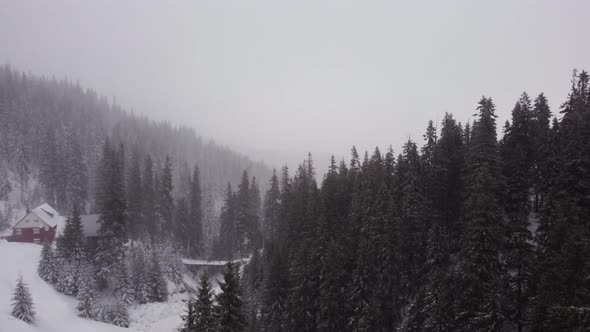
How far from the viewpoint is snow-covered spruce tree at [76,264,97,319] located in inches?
1677

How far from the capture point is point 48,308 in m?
41.0

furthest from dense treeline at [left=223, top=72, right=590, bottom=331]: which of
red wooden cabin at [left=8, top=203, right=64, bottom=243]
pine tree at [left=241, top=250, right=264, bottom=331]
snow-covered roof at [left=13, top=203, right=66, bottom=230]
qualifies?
snow-covered roof at [left=13, top=203, right=66, bottom=230]

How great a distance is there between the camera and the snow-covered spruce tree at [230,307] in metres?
21.5

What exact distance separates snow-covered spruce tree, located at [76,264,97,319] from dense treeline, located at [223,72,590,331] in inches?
820

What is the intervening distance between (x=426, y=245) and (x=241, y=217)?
4717cm

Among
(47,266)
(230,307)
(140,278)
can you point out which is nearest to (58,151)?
(47,266)

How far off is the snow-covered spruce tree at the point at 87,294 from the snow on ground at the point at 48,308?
1047 millimetres

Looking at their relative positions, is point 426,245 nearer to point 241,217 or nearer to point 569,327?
point 569,327

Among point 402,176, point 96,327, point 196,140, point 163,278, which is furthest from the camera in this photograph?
point 196,140

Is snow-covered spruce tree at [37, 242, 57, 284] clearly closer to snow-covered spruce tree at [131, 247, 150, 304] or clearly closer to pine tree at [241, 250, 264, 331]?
snow-covered spruce tree at [131, 247, 150, 304]

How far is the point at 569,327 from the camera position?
1788cm

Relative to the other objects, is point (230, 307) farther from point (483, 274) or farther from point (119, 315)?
point (119, 315)

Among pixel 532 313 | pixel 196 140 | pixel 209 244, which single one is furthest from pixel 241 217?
pixel 196 140

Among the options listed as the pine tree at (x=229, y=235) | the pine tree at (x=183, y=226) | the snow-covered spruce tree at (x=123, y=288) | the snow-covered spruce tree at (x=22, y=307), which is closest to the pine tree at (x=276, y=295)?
the snow-covered spruce tree at (x=123, y=288)
